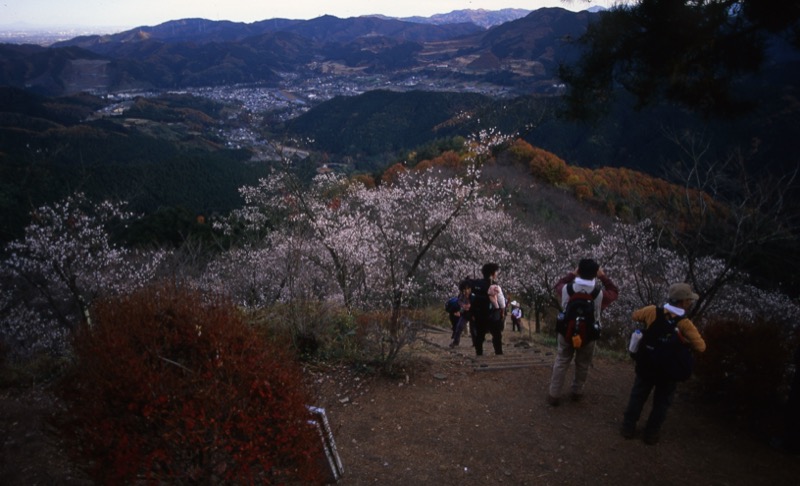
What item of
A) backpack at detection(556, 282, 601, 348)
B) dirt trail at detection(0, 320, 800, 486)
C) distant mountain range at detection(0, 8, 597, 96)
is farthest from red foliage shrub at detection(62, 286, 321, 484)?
distant mountain range at detection(0, 8, 597, 96)

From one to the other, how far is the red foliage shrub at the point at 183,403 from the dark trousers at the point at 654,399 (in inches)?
116

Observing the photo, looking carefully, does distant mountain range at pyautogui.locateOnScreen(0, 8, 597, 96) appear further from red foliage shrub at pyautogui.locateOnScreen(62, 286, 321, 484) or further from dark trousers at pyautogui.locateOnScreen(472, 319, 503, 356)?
red foliage shrub at pyautogui.locateOnScreen(62, 286, 321, 484)

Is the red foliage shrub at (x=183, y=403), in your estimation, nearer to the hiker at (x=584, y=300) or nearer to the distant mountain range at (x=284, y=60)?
the hiker at (x=584, y=300)

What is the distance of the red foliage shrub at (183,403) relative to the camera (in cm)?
251

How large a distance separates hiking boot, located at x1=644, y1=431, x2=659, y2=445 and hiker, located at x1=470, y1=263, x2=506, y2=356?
2361 millimetres

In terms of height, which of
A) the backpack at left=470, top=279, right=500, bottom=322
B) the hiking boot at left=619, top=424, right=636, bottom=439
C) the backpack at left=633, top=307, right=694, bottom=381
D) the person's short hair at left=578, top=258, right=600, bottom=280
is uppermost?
the person's short hair at left=578, top=258, right=600, bottom=280

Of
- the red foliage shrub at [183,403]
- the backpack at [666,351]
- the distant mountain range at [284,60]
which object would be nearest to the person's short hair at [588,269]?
the backpack at [666,351]

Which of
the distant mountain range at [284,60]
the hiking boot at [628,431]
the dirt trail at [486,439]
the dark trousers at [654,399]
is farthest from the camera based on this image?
the distant mountain range at [284,60]

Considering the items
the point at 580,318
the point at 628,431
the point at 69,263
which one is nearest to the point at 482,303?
the point at 580,318

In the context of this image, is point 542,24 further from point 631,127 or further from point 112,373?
point 112,373

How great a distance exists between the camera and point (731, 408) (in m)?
4.75

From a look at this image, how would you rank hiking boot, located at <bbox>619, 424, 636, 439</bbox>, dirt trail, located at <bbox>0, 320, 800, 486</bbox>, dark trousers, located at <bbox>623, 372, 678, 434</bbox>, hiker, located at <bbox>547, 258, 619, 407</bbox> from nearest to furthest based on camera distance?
dirt trail, located at <bbox>0, 320, 800, 486</bbox> → dark trousers, located at <bbox>623, 372, 678, 434</bbox> → hiking boot, located at <bbox>619, 424, 636, 439</bbox> → hiker, located at <bbox>547, 258, 619, 407</bbox>

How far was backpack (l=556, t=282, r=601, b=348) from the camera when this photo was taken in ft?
14.3

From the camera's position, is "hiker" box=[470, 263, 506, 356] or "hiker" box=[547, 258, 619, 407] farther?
Result: "hiker" box=[470, 263, 506, 356]
